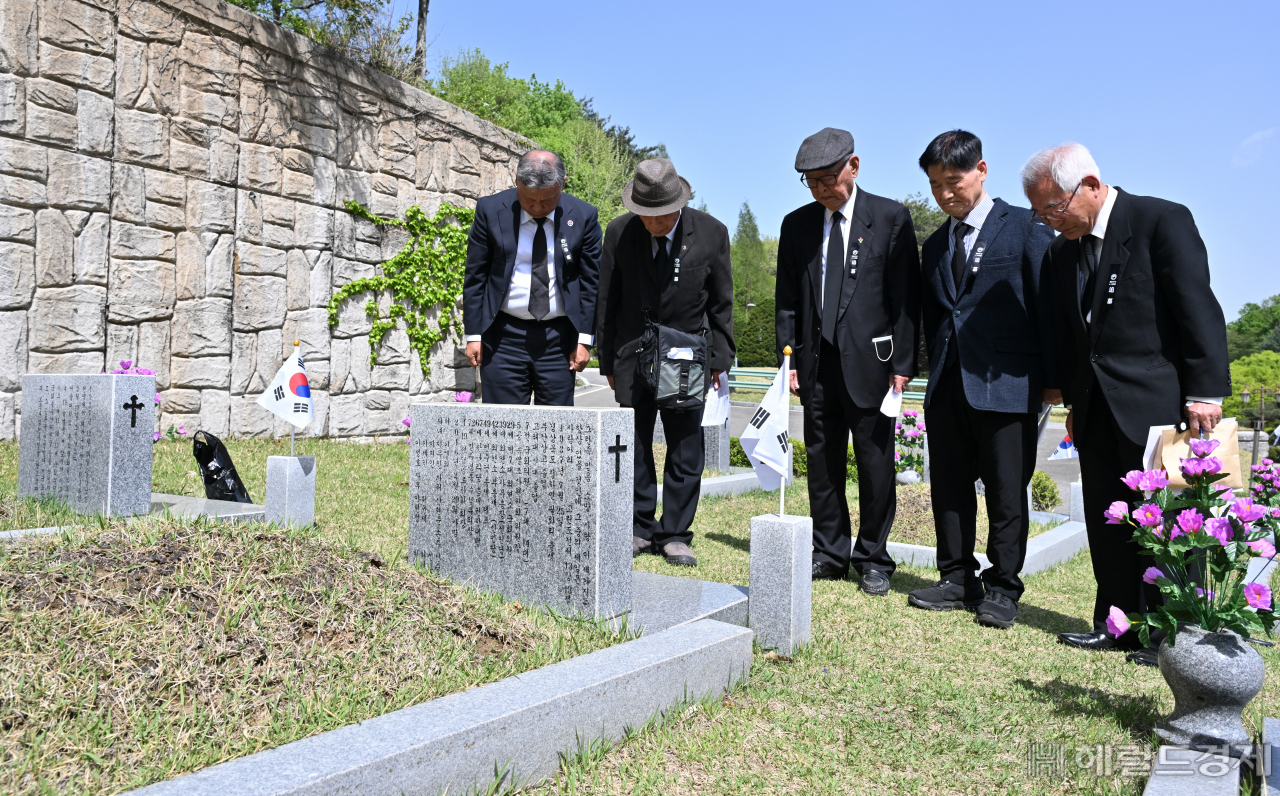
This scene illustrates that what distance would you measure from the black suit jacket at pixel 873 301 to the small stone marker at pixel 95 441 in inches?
142

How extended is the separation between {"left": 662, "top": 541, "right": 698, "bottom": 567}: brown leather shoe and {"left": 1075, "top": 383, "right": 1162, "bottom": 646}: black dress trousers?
77.6 inches

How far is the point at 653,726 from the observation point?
8.91ft

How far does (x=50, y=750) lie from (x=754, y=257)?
66.4 metres

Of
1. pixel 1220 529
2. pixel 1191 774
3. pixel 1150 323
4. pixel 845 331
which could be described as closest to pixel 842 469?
pixel 845 331

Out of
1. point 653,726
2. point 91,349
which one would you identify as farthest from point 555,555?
point 91,349

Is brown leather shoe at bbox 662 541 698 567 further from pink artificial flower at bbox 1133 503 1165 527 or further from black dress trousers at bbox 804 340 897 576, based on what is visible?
pink artificial flower at bbox 1133 503 1165 527

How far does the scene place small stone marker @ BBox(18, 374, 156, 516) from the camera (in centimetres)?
498

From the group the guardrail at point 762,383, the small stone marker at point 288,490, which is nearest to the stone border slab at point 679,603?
the small stone marker at point 288,490

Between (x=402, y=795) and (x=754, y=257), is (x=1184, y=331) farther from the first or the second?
(x=754, y=257)

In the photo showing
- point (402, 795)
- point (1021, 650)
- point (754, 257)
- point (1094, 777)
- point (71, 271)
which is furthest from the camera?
point (754, 257)

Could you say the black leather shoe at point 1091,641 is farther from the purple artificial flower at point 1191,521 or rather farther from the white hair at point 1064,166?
the white hair at point 1064,166

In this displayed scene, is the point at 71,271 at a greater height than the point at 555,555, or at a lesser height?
greater

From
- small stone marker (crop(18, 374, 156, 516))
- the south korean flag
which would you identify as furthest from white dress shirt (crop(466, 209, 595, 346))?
small stone marker (crop(18, 374, 156, 516))

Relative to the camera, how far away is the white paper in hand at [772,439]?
12.2 feet
